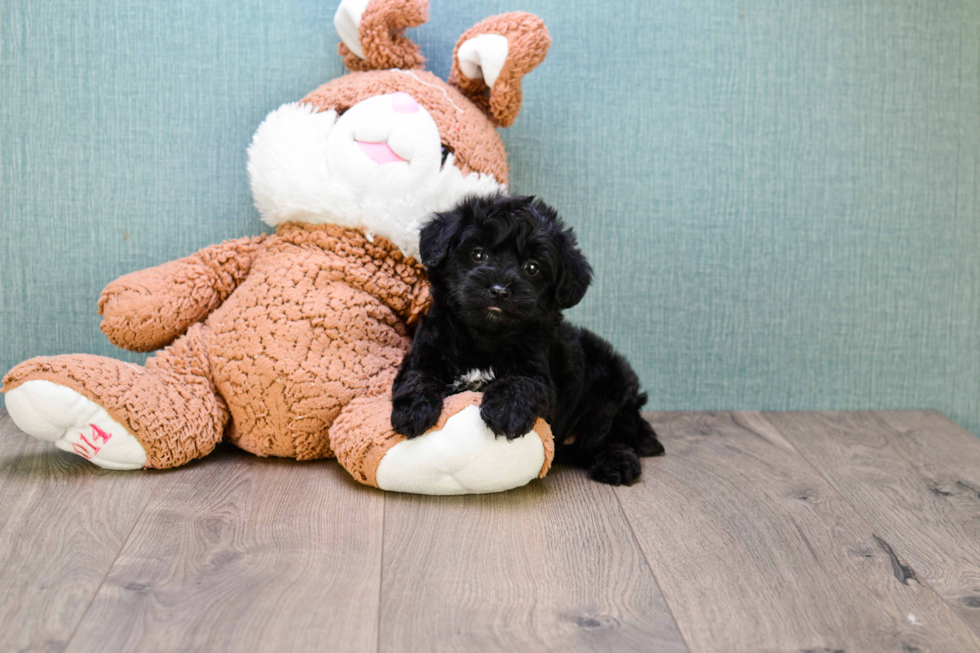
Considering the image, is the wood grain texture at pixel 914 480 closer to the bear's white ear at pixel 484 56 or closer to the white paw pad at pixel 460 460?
the white paw pad at pixel 460 460

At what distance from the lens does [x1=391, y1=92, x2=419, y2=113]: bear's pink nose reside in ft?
5.43

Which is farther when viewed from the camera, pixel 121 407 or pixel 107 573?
pixel 121 407

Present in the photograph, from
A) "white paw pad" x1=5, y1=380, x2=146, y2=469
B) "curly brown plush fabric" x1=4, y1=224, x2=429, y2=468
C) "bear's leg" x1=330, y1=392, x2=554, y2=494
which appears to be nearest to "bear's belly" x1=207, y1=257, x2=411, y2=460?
"curly brown plush fabric" x1=4, y1=224, x2=429, y2=468

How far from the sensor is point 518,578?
4.10 feet

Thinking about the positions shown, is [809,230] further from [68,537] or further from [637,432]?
[68,537]

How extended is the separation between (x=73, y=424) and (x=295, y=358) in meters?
0.42

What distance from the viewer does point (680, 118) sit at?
2027mm

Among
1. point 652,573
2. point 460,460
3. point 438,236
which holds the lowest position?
point 652,573

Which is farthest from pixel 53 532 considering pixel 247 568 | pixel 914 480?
pixel 914 480

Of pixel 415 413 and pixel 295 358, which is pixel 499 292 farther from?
pixel 295 358

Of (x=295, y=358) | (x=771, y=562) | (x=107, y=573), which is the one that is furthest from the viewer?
(x=295, y=358)

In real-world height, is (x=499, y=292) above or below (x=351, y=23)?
below

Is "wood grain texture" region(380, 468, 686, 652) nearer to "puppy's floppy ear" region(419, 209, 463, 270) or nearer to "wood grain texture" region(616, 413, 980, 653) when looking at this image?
"wood grain texture" region(616, 413, 980, 653)

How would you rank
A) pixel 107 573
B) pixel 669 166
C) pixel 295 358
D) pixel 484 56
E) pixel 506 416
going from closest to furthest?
pixel 107 573 < pixel 506 416 < pixel 295 358 < pixel 484 56 < pixel 669 166
